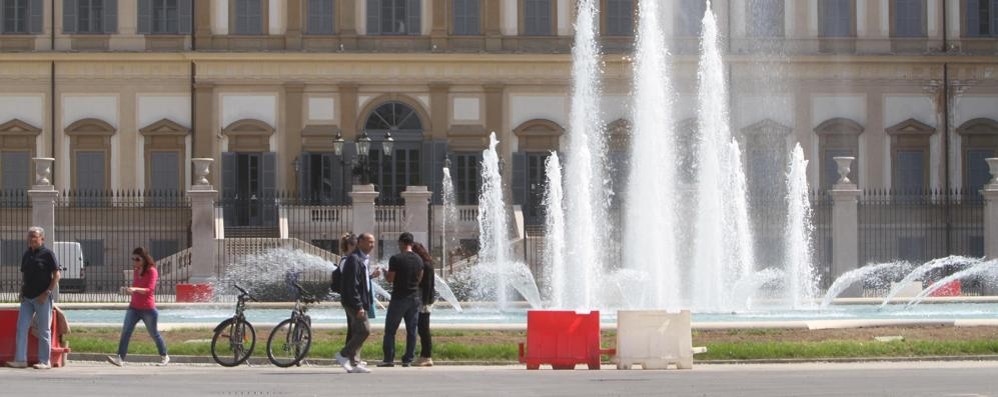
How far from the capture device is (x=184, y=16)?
170 ft

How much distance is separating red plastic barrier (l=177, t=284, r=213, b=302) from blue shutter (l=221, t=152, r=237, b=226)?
13.3 meters

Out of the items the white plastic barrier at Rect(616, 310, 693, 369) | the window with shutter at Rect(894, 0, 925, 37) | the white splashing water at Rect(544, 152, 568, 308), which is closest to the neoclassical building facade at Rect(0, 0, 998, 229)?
the window with shutter at Rect(894, 0, 925, 37)

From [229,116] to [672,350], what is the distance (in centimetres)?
3158

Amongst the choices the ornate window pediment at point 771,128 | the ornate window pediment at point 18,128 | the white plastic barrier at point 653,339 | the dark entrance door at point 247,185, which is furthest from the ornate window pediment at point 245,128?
the white plastic barrier at point 653,339

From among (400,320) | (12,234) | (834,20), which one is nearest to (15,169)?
(12,234)

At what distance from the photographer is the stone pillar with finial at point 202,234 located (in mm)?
40250

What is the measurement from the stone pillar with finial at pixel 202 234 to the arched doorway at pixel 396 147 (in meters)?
11.2

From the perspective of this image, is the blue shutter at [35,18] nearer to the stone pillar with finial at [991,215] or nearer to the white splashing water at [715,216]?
the white splashing water at [715,216]

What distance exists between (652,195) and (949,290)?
7123mm

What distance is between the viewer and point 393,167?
2053 inches

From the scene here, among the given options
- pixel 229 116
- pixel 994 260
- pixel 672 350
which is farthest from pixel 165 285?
pixel 672 350

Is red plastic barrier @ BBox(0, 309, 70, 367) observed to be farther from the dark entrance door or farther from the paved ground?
the dark entrance door

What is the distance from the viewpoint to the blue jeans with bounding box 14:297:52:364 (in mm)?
21203

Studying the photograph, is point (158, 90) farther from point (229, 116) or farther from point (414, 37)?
point (414, 37)
